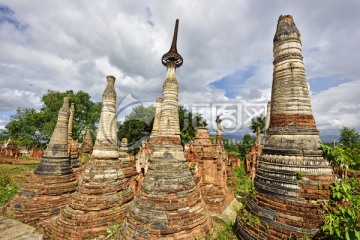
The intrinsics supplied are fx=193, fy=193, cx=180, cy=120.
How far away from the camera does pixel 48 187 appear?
9.05m

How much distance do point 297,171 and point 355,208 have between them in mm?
1090

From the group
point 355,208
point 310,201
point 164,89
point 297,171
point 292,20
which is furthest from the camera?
point 164,89

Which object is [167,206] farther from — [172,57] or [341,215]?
[172,57]

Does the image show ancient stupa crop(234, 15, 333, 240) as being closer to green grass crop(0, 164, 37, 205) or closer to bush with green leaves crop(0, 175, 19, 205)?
bush with green leaves crop(0, 175, 19, 205)

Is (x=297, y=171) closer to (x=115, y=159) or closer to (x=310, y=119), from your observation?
(x=310, y=119)

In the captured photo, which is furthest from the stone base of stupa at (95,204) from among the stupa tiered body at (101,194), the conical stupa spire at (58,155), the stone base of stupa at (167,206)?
the conical stupa spire at (58,155)

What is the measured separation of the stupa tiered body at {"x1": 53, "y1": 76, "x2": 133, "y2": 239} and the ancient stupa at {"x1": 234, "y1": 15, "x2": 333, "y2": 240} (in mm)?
4842

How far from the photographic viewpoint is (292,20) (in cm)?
520

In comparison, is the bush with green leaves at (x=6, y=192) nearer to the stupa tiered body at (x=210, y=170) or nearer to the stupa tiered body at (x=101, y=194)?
the stupa tiered body at (x=101, y=194)

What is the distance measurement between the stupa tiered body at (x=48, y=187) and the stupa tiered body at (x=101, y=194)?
79.5 inches

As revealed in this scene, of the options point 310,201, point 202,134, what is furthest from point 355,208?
point 202,134

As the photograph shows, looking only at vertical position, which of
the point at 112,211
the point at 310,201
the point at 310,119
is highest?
the point at 310,119

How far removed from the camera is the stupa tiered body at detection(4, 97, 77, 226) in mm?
8562

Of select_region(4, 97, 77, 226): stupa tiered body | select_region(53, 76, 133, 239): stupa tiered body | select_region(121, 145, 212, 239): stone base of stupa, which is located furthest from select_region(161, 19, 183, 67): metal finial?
select_region(4, 97, 77, 226): stupa tiered body
